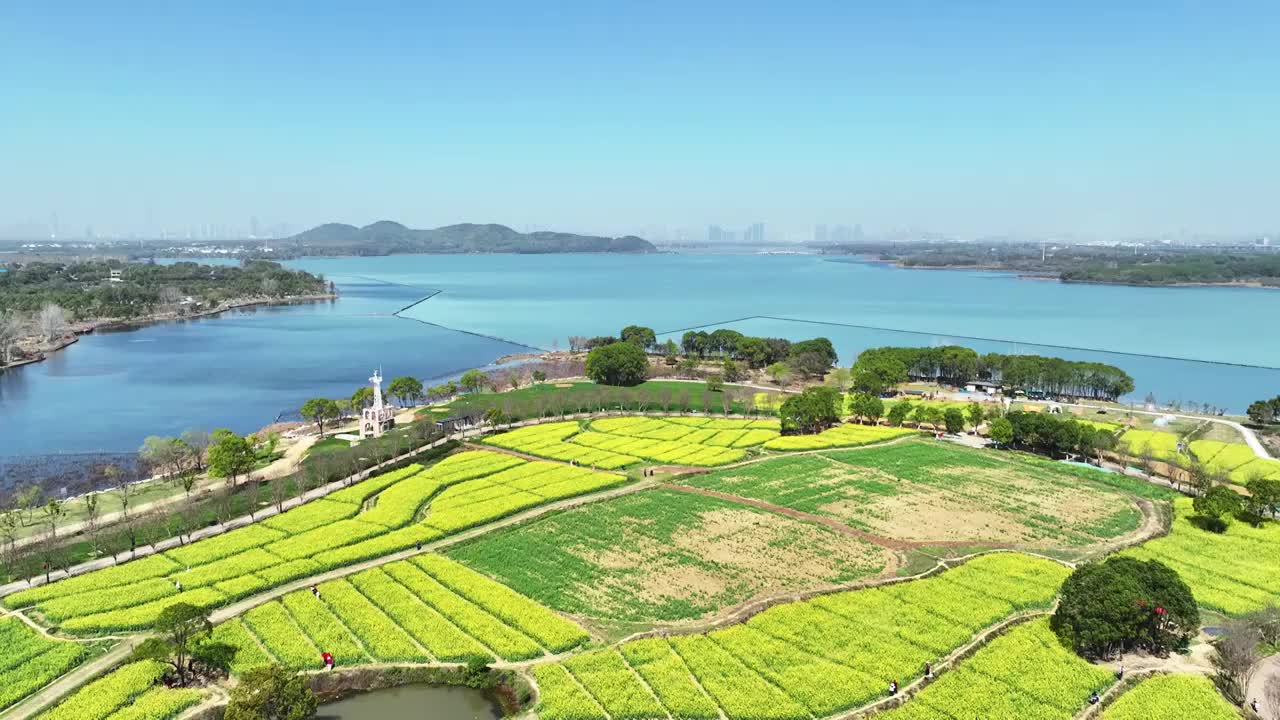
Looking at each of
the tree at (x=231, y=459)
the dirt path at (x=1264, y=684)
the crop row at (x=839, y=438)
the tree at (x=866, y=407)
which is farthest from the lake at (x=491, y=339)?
the dirt path at (x=1264, y=684)

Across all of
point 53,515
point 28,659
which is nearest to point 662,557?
point 28,659

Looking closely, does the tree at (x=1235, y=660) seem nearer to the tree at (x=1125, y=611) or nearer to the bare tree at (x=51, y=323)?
the tree at (x=1125, y=611)

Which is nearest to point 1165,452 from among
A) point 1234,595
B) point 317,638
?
point 1234,595

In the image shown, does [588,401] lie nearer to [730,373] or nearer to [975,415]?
[730,373]

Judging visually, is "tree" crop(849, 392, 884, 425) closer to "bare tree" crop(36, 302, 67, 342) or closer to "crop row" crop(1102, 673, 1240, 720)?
"crop row" crop(1102, 673, 1240, 720)

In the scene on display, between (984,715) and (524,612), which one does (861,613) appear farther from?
(524,612)
